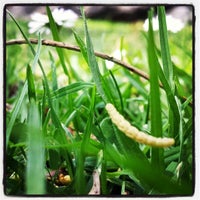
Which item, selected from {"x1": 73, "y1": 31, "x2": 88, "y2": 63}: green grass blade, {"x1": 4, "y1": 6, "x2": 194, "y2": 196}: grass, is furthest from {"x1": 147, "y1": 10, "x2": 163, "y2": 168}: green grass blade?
{"x1": 73, "y1": 31, "x2": 88, "y2": 63}: green grass blade

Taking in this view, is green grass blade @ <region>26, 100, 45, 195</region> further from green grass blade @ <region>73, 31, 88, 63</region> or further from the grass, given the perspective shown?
green grass blade @ <region>73, 31, 88, 63</region>

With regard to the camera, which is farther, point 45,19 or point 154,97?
point 45,19

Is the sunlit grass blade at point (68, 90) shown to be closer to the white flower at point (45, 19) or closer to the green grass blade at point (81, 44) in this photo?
the green grass blade at point (81, 44)

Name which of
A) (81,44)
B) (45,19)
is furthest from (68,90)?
(45,19)

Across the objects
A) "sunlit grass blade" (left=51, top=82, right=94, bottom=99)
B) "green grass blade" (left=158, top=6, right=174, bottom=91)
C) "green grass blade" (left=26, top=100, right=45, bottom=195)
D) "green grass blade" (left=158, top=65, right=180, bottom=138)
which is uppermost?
"green grass blade" (left=158, top=6, right=174, bottom=91)

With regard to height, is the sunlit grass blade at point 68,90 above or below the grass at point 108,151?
above

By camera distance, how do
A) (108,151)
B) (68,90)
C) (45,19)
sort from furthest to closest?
1. (45,19)
2. (68,90)
3. (108,151)

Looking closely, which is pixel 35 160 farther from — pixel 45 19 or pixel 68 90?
pixel 45 19

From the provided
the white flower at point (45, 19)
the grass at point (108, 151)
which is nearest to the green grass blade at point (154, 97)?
the grass at point (108, 151)
